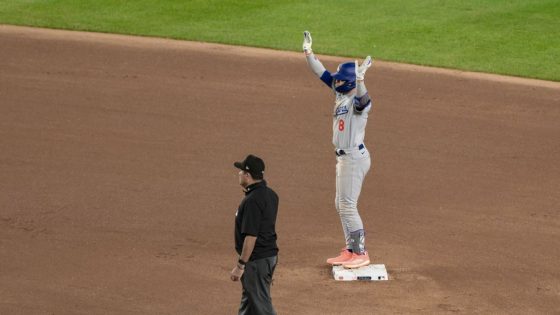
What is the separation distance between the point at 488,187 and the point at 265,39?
6879mm

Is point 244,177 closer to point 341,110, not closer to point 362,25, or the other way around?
point 341,110

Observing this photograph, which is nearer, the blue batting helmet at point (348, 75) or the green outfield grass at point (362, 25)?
the blue batting helmet at point (348, 75)

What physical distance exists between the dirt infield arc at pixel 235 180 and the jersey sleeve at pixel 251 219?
1.55 metres

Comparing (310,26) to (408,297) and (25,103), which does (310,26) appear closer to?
(25,103)

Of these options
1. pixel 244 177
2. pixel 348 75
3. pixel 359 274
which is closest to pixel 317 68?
pixel 348 75

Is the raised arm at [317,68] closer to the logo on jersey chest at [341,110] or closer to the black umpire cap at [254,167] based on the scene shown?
the logo on jersey chest at [341,110]

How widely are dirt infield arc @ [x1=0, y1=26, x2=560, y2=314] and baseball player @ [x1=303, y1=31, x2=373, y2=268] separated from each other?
1.15 ft

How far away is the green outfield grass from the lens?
20438 mm

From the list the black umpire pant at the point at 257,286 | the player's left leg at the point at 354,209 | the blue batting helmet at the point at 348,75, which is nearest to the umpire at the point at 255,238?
the black umpire pant at the point at 257,286

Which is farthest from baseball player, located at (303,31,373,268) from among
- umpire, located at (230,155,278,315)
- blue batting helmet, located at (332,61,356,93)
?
umpire, located at (230,155,278,315)

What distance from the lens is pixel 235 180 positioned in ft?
49.9

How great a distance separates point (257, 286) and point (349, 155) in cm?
237

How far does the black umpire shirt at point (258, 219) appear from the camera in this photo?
34.5 ft

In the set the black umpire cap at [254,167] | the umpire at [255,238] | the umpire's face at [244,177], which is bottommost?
the umpire at [255,238]
